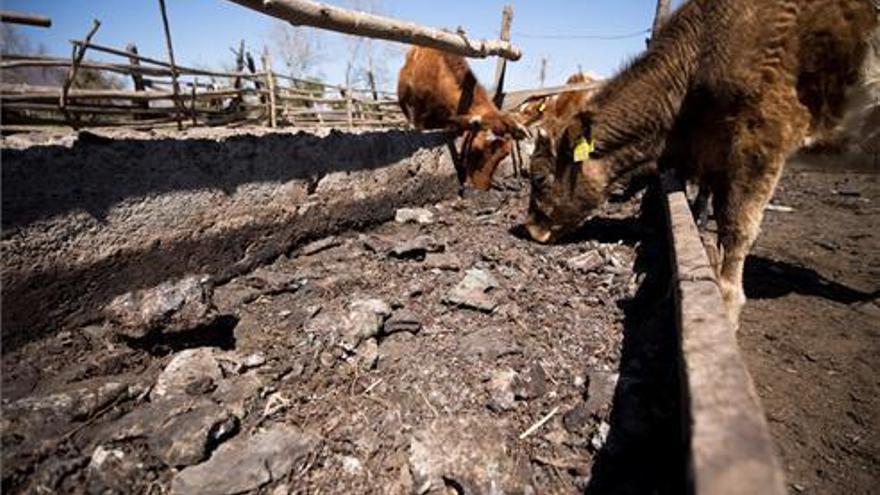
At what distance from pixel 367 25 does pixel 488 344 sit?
2349mm

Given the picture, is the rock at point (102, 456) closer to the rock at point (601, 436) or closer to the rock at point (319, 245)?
the rock at point (601, 436)

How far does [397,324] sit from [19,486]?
5.05 feet

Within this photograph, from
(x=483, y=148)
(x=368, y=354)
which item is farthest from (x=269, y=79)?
(x=368, y=354)

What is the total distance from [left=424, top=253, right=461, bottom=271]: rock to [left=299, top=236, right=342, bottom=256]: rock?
26.3 inches

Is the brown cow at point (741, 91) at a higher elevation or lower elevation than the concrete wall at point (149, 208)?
higher

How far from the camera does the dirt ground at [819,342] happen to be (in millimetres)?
2230

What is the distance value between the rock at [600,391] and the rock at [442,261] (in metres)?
1.29

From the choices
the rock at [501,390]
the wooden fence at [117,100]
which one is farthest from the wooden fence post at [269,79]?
the rock at [501,390]

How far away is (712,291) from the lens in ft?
6.61

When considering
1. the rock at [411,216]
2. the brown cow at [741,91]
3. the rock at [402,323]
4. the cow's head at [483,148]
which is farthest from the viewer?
the cow's head at [483,148]

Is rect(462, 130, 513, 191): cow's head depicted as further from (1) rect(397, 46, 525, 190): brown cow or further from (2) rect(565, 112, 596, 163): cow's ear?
(2) rect(565, 112, 596, 163): cow's ear

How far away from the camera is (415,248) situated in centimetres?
348

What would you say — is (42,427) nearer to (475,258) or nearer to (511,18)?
(475,258)

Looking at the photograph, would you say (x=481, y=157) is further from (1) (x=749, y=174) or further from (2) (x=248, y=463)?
(2) (x=248, y=463)
